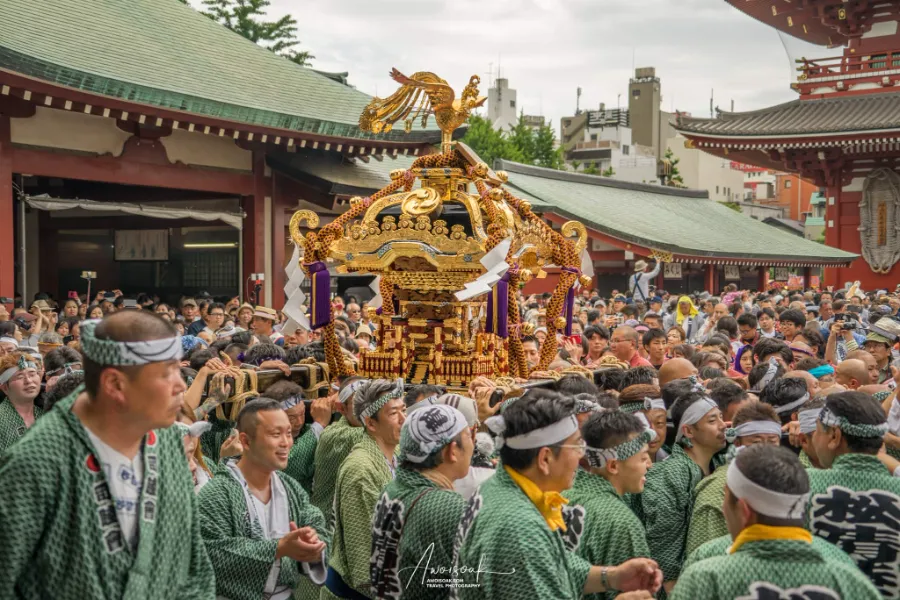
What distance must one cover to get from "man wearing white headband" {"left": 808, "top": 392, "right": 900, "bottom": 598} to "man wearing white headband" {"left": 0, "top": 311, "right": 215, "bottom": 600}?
7.02ft

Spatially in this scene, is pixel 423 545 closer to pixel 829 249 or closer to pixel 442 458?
pixel 442 458

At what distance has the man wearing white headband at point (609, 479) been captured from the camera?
3197mm

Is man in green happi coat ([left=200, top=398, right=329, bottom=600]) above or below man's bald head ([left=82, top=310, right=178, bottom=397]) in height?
below

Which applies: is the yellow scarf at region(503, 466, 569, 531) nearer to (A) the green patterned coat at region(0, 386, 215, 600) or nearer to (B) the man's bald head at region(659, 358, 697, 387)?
(A) the green patterned coat at region(0, 386, 215, 600)

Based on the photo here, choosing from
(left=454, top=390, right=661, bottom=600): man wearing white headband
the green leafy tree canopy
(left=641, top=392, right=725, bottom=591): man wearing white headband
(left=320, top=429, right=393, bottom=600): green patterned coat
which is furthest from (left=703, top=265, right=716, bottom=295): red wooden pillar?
(left=454, top=390, right=661, bottom=600): man wearing white headband

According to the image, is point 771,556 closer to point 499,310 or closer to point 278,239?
point 499,310

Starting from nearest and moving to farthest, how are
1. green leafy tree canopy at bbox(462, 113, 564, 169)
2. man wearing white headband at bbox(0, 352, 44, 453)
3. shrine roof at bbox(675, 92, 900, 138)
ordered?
man wearing white headband at bbox(0, 352, 44, 453) < shrine roof at bbox(675, 92, 900, 138) < green leafy tree canopy at bbox(462, 113, 564, 169)

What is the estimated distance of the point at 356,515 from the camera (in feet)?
12.1

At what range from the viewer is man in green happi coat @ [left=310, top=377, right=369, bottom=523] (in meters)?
4.34

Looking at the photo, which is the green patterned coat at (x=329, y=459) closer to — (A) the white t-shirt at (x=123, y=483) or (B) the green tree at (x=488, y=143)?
(A) the white t-shirt at (x=123, y=483)

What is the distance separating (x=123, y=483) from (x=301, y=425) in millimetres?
2389

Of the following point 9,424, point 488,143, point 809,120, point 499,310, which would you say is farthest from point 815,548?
point 488,143

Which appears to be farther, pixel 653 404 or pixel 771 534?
pixel 653 404

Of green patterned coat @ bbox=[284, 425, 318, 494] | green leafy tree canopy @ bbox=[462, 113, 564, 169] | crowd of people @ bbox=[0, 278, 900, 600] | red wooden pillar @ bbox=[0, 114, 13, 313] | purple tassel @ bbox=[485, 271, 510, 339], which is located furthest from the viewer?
green leafy tree canopy @ bbox=[462, 113, 564, 169]
